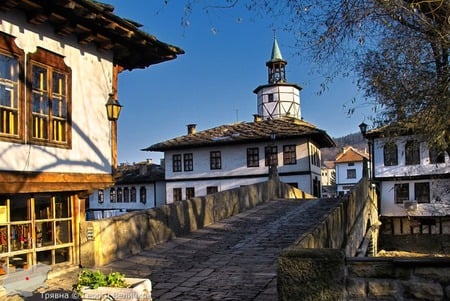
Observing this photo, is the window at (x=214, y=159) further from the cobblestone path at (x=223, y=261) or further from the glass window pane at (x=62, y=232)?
the glass window pane at (x=62, y=232)

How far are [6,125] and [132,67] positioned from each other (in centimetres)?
390

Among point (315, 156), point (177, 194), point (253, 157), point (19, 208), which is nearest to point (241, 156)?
point (253, 157)

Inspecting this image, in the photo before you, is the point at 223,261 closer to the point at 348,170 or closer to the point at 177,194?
the point at 177,194

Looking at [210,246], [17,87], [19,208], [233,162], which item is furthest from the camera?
[233,162]

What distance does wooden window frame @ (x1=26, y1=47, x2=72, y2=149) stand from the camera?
23.4 feet

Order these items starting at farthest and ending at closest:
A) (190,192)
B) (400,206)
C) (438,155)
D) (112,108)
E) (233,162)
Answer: (190,192)
(233,162)
(400,206)
(112,108)
(438,155)

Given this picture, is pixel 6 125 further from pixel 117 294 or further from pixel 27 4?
pixel 117 294

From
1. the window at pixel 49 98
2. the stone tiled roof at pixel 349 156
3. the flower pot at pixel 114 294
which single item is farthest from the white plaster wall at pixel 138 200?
the flower pot at pixel 114 294

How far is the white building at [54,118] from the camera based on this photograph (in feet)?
22.3

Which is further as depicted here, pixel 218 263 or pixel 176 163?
pixel 176 163

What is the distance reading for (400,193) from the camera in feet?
101

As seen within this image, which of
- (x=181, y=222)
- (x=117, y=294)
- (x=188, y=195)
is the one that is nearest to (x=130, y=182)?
(x=188, y=195)

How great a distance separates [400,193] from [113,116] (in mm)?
26652

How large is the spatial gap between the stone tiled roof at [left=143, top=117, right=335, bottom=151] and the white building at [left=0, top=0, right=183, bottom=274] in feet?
68.9
